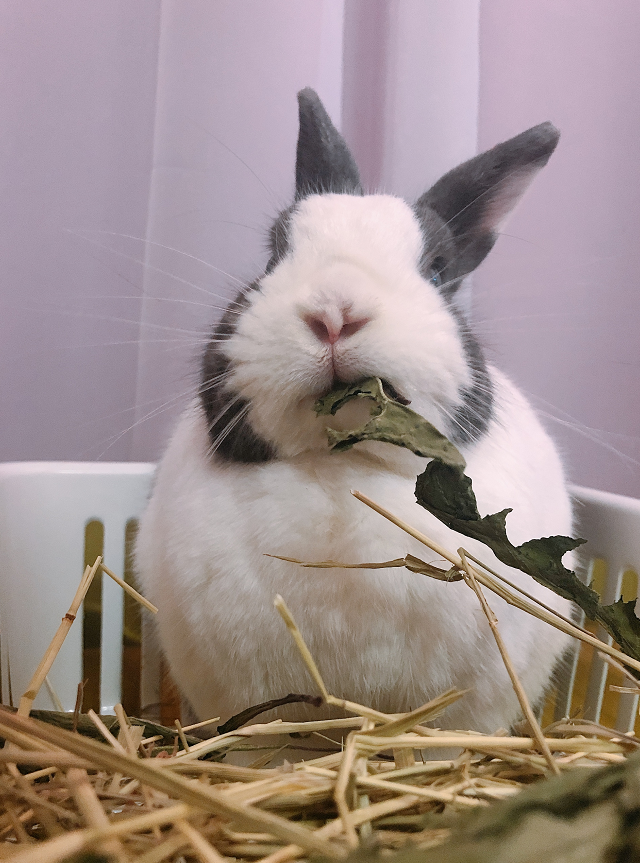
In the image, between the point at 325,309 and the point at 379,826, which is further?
the point at 325,309

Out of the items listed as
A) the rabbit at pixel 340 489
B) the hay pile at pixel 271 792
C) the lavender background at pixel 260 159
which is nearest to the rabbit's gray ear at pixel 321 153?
the rabbit at pixel 340 489

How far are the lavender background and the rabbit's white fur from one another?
44cm

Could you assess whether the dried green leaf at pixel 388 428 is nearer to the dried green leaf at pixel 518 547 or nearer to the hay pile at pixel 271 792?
the dried green leaf at pixel 518 547

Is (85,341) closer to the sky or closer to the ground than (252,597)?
closer to the sky

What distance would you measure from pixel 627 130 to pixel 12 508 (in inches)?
43.6

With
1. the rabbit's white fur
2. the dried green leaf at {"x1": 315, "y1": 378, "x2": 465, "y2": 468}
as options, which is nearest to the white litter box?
the rabbit's white fur

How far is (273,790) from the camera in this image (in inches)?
16.1

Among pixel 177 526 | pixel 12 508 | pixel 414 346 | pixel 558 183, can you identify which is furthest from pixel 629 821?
pixel 558 183

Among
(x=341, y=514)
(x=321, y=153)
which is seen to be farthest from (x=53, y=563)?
(x=321, y=153)

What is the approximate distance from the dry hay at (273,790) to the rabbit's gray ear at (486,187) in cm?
42

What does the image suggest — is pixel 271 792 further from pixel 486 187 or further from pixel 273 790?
pixel 486 187

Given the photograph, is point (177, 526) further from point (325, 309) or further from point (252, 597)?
point (325, 309)

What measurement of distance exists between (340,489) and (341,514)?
23 millimetres

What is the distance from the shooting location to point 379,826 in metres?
0.41
